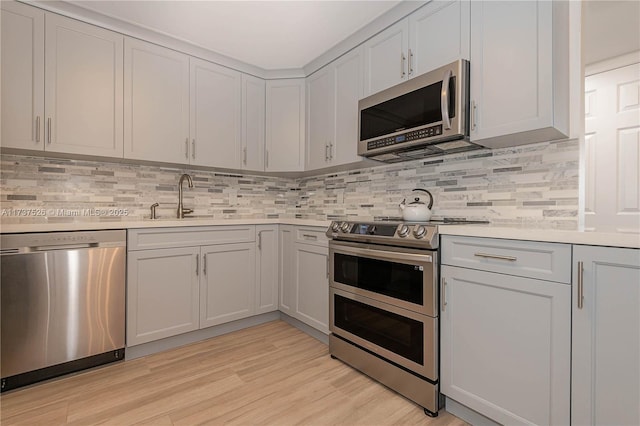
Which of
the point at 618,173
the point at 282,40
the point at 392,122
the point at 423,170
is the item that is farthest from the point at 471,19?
the point at 618,173

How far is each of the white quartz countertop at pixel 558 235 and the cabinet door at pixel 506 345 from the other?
6.9 inches

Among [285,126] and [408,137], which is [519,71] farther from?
[285,126]

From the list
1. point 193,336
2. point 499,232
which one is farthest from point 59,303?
point 499,232

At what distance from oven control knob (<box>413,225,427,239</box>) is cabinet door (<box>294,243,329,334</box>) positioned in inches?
34.0

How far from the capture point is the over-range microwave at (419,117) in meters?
1.72

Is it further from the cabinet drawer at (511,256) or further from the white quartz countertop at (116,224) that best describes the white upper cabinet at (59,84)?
the cabinet drawer at (511,256)

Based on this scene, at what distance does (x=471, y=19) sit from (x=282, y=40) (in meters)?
1.45

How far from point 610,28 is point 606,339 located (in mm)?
2557

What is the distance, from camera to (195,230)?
2.43 meters

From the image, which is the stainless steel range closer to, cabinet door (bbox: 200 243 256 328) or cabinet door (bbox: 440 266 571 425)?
cabinet door (bbox: 440 266 571 425)

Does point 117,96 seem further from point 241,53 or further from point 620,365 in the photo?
point 620,365

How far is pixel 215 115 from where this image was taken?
283 centimetres

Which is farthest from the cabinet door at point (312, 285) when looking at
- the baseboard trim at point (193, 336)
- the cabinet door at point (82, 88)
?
the cabinet door at point (82, 88)

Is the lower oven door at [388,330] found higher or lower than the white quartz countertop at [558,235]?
lower
